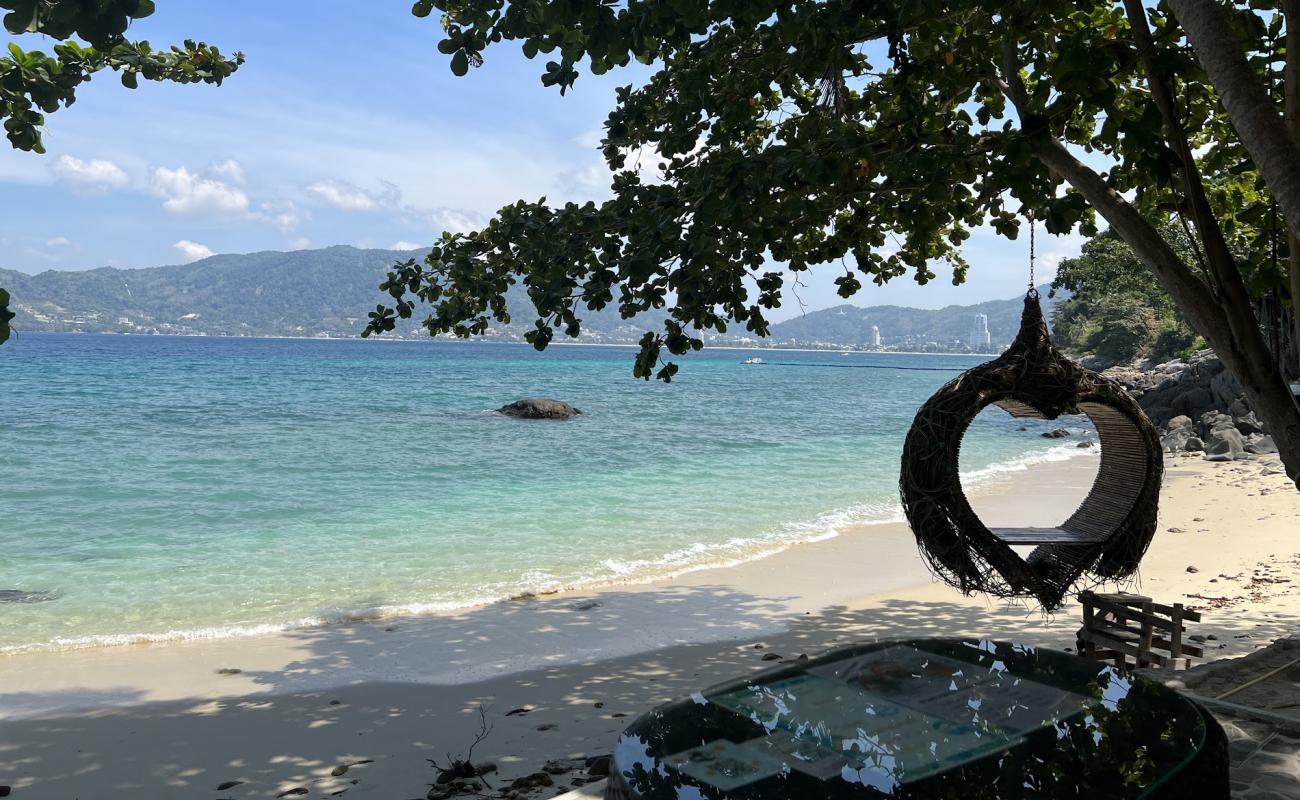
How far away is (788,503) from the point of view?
655 inches

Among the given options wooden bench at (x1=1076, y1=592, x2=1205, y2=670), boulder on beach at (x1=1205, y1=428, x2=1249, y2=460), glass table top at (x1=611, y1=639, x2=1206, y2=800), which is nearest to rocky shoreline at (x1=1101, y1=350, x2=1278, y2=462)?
boulder on beach at (x1=1205, y1=428, x2=1249, y2=460)

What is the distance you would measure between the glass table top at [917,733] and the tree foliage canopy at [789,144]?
2.02 meters

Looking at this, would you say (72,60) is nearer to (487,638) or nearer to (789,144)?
(789,144)

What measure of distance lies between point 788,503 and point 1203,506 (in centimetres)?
671

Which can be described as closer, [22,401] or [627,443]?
[627,443]

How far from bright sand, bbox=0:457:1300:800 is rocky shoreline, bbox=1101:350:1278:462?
10401 mm

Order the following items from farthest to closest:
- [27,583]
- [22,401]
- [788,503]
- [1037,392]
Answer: [22,401], [788,503], [27,583], [1037,392]

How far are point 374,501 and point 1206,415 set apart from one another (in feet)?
71.6

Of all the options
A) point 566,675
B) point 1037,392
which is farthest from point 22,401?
point 1037,392

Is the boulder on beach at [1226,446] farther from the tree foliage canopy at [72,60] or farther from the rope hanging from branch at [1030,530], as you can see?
the tree foliage canopy at [72,60]

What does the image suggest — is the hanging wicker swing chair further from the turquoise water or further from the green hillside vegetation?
the green hillside vegetation

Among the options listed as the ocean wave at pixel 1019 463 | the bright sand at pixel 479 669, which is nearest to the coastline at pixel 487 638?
the bright sand at pixel 479 669

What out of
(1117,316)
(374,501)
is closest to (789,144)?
(374,501)

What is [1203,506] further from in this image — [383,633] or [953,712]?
[953,712]
